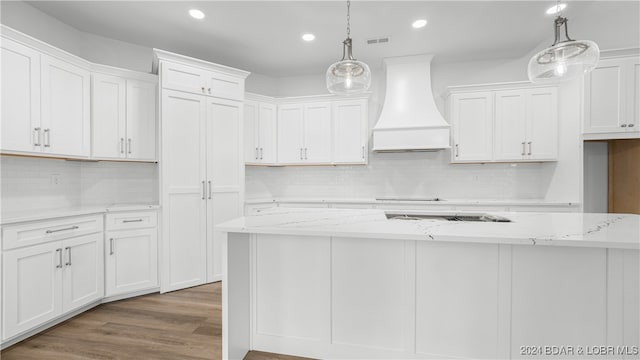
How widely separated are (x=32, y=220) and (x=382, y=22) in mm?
3575

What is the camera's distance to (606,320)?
150cm

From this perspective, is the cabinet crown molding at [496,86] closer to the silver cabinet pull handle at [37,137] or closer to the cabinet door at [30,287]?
the silver cabinet pull handle at [37,137]

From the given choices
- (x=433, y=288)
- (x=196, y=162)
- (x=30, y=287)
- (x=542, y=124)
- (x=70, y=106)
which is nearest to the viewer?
(x=433, y=288)

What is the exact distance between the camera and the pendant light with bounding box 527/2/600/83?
165cm

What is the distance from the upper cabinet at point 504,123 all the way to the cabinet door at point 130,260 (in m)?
3.85

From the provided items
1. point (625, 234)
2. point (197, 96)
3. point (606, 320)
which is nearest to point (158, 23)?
point (197, 96)

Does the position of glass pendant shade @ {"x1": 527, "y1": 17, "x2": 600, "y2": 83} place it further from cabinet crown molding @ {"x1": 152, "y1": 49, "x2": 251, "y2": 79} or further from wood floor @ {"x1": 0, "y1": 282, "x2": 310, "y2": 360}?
cabinet crown molding @ {"x1": 152, "y1": 49, "x2": 251, "y2": 79}

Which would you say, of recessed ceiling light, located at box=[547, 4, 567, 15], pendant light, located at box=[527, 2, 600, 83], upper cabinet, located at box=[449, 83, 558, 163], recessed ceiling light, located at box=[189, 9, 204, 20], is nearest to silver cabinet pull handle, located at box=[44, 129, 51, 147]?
recessed ceiling light, located at box=[189, 9, 204, 20]

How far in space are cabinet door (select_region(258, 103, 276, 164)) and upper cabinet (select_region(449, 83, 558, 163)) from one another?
2.53 m

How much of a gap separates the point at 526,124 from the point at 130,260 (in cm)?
487

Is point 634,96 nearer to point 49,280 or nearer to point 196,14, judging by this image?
point 196,14

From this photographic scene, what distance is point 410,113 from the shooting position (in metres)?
3.83

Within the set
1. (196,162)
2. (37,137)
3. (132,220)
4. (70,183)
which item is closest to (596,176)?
(196,162)

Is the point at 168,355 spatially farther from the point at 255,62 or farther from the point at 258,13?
the point at 255,62
